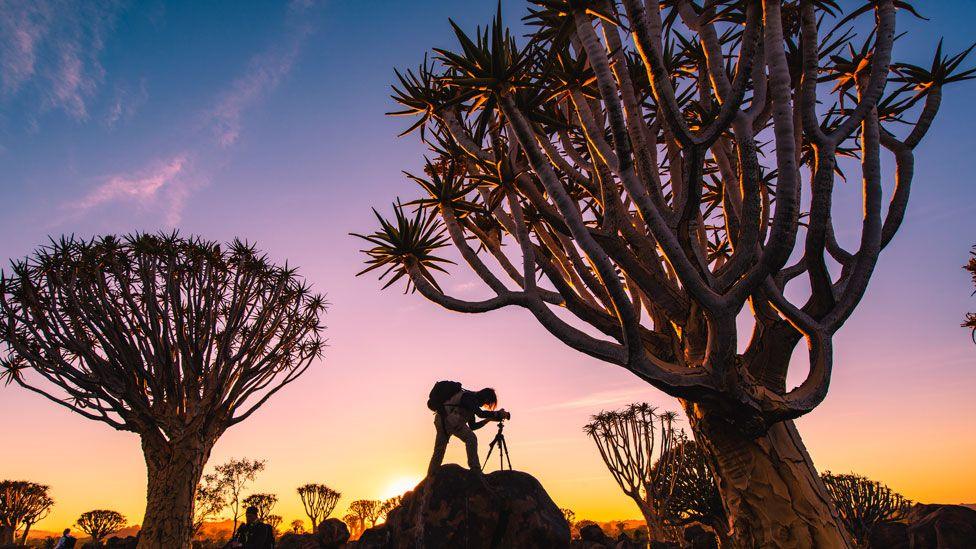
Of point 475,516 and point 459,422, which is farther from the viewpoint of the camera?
point 459,422

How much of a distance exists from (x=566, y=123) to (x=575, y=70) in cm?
111

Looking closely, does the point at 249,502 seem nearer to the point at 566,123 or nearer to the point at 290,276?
the point at 290,276

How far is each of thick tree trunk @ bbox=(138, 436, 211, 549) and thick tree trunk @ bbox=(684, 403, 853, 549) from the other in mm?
11131

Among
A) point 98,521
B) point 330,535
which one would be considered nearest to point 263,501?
point 98,521

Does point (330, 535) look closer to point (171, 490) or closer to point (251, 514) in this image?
point (171, 490)

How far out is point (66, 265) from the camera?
11.9 metres

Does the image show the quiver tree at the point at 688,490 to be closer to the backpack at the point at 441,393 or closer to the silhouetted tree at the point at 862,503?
the silhouetted tree at the point at 862,503

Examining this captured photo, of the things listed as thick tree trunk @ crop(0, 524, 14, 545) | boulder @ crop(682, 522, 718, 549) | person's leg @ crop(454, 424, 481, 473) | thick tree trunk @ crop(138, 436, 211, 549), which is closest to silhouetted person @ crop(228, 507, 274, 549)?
thick tree trunk @ crop(138, 436, 211, 549)

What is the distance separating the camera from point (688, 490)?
17.4 metres

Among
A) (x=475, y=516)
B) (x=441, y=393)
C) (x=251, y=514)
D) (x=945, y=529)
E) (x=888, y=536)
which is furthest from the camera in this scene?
(x=888, y=536)

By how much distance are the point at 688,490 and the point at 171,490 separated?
55.6 ft

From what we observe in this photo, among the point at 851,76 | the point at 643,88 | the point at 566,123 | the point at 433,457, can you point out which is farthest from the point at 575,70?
the point at 433,457

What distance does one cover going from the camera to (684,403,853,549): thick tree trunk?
3.70m

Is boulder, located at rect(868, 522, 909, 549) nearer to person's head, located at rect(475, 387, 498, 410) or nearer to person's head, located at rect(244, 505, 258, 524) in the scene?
person's head, located at rect(475, 387, 498, 410)
